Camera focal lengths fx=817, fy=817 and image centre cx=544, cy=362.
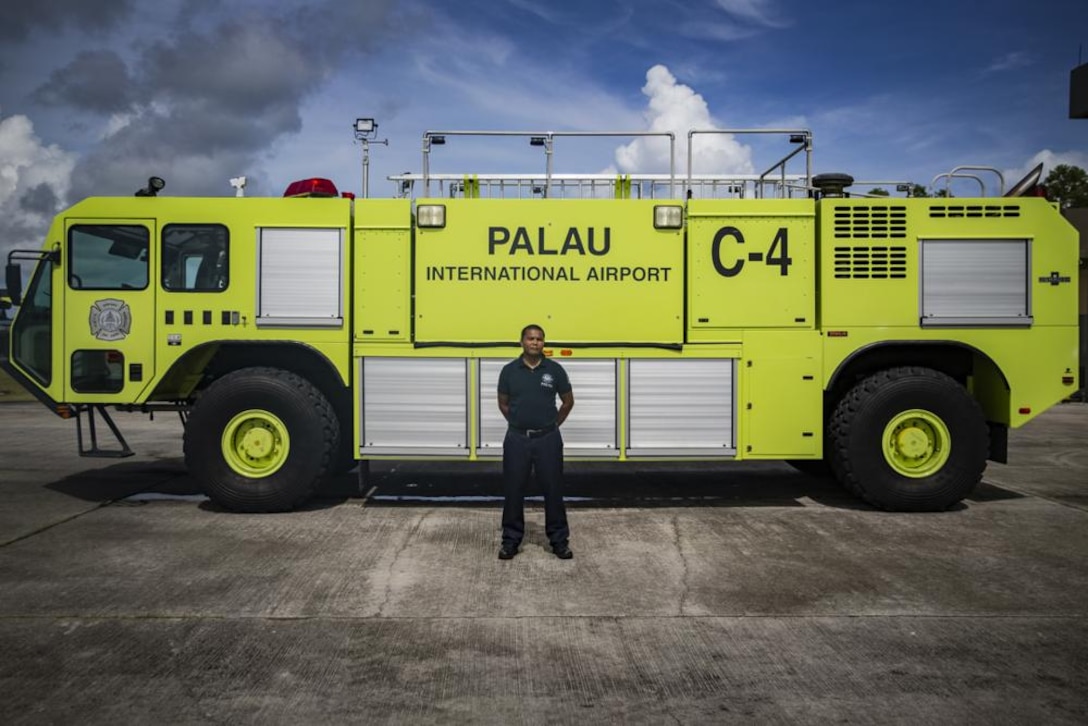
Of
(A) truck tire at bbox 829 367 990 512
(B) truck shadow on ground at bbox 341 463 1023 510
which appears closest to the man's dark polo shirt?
(B) truck shadow on ground at bbox 341 463 1023 510

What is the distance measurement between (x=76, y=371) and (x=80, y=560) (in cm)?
228

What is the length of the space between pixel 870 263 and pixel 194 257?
6323 mm

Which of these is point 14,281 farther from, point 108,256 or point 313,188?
point 313,188

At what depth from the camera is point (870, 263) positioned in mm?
7629

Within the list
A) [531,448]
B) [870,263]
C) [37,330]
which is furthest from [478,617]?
[37,330]

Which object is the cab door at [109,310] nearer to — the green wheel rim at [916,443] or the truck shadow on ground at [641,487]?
the truck shadow on ground at [641,487]

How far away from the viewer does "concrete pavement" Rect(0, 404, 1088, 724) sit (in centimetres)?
382

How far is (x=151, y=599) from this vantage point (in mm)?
5211

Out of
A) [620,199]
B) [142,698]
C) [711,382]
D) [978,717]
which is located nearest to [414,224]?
[620,199]

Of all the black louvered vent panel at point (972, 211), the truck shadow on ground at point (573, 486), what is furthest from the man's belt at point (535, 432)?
the black louvered vent panel at point (972, 211)

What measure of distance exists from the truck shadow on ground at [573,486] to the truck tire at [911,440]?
424 millimetres

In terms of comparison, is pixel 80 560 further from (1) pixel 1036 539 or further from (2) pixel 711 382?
(1) pixel 1036 539

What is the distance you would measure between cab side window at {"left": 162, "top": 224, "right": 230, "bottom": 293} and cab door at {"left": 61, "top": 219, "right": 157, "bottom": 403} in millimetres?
144

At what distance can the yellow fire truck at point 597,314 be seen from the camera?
24.8ft
